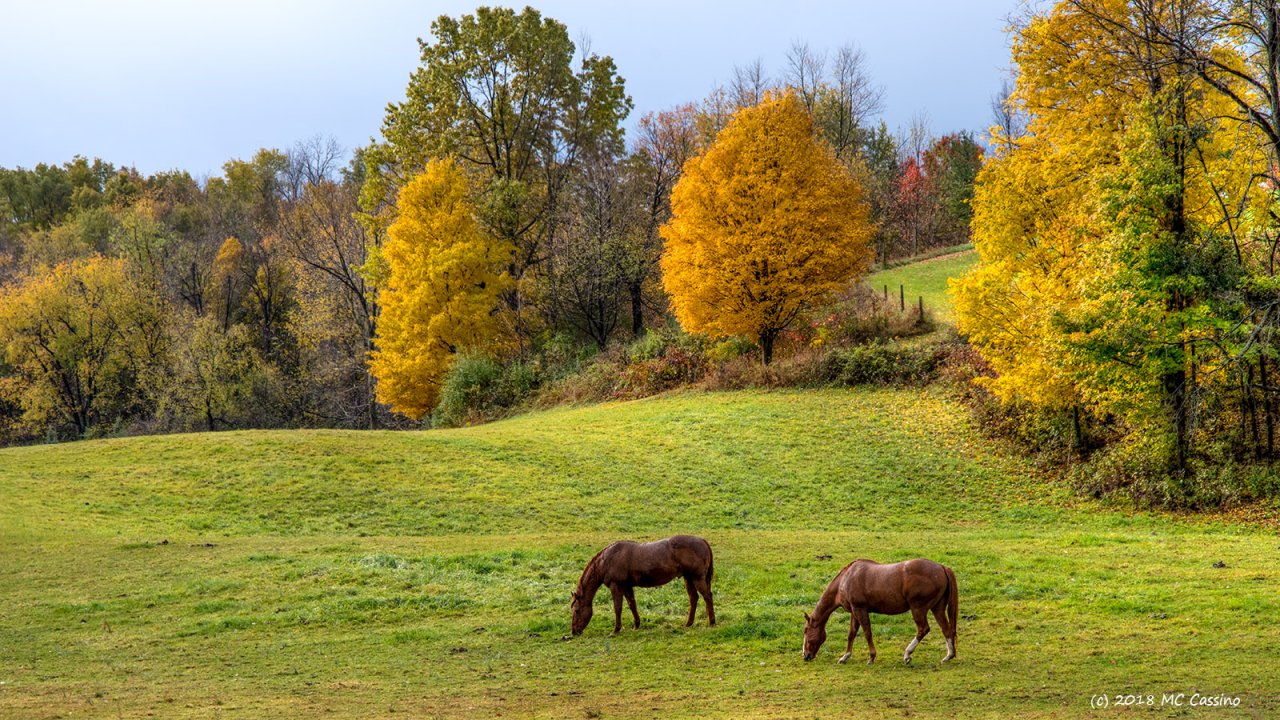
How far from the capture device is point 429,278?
53.0 metres

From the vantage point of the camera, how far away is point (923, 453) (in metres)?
33.4

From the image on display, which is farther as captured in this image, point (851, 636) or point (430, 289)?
point (430, 289)

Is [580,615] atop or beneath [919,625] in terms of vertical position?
beneath

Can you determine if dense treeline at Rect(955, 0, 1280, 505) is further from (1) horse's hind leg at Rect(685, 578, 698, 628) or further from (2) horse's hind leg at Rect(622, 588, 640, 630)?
(2) horse's hind leg at Rect(622, 588, 640, 630)

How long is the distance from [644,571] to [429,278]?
42.6m

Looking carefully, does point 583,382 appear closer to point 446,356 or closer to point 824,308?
point 446,356

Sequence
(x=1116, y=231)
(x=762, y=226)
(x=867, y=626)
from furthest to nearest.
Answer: (x=762, y=226) → (x=1116, y=231) → (x=867, y=626)

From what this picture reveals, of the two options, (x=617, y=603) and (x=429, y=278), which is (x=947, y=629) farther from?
(x=429, y=278)

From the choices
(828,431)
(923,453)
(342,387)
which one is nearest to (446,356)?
(342,387)

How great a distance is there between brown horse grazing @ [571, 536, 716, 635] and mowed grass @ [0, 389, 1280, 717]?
433mm

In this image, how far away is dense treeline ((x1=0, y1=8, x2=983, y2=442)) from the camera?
54.2 metres

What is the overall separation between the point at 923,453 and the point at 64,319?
59738 millimetres

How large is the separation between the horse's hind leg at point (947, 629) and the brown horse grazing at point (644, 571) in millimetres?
3261

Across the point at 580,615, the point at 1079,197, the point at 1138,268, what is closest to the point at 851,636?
the point at 580,615
